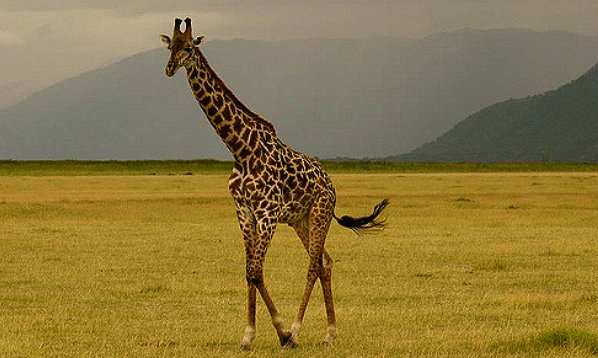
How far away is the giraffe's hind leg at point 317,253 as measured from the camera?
43.1 ft

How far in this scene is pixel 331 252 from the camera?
87.5ft

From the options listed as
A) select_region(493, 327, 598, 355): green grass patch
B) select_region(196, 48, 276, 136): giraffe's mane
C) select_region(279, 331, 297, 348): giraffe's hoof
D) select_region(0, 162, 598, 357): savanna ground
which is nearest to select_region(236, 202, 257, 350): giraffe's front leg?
select_region(0, 162, 598, 357): savanna ground

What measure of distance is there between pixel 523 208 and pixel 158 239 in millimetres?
20501

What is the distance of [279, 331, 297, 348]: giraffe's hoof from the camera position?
513 inches

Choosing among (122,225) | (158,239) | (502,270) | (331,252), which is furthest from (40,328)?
(122,225)

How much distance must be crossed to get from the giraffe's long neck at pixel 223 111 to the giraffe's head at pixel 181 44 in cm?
21

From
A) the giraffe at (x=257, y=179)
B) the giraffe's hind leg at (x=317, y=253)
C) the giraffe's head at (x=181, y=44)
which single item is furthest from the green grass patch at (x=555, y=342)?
the giraffe's head at (x=181, y=44)

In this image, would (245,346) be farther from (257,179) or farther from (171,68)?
(171,68)

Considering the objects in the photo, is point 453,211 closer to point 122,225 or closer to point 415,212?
point 415,212

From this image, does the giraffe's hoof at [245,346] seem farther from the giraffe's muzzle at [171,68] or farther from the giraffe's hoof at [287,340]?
the giraffe's muzzle at [171,68]

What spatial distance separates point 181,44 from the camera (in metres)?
12.3

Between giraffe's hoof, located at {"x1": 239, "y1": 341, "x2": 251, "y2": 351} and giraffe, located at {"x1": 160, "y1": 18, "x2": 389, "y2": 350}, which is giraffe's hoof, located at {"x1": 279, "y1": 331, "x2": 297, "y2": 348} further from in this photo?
giraffe's hoof, located at {"x1": 239, "y1": 341, "x2": 251, "y2": 351}

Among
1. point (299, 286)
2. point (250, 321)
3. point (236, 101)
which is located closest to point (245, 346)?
point (250, 321)

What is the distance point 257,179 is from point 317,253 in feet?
4.03
